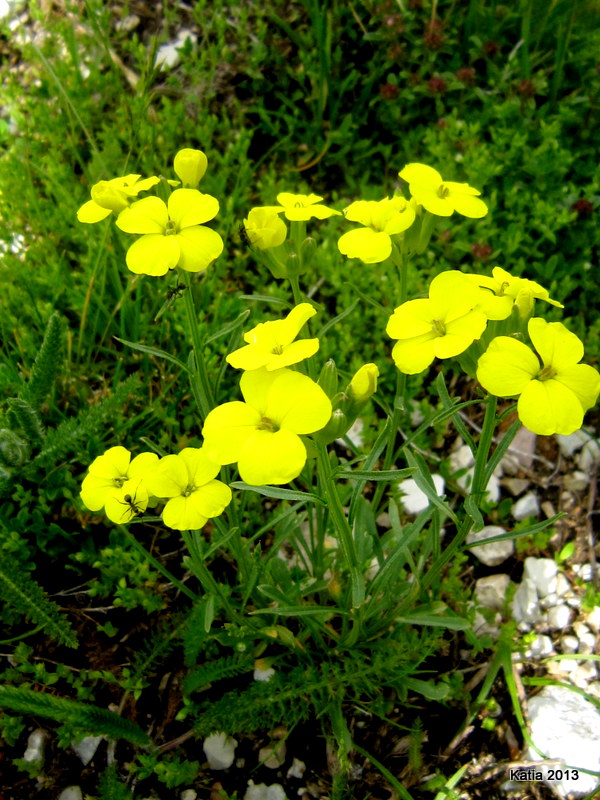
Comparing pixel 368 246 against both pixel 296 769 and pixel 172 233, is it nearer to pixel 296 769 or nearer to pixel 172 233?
pixel 172 233

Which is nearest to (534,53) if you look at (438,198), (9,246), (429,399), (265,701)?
(429,399)

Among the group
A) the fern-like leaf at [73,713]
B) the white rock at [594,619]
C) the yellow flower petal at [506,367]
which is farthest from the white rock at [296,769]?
the yellow flower petal at [506,367]

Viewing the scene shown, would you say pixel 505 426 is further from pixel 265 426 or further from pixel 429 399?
pixel 265 426

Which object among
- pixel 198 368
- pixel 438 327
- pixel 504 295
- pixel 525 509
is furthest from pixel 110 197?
pixel 525 509

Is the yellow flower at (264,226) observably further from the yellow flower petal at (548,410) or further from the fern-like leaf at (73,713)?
the fern-like leaf at (73,713)

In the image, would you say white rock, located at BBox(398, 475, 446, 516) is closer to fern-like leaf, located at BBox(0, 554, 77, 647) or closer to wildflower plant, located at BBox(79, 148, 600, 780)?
wildflower plant, located at BBox(79, 148, 600, 780)

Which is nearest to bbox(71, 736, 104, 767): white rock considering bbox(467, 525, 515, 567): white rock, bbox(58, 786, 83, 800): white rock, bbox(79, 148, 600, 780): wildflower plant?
bbox(58, 786, 83, 800): white rock
